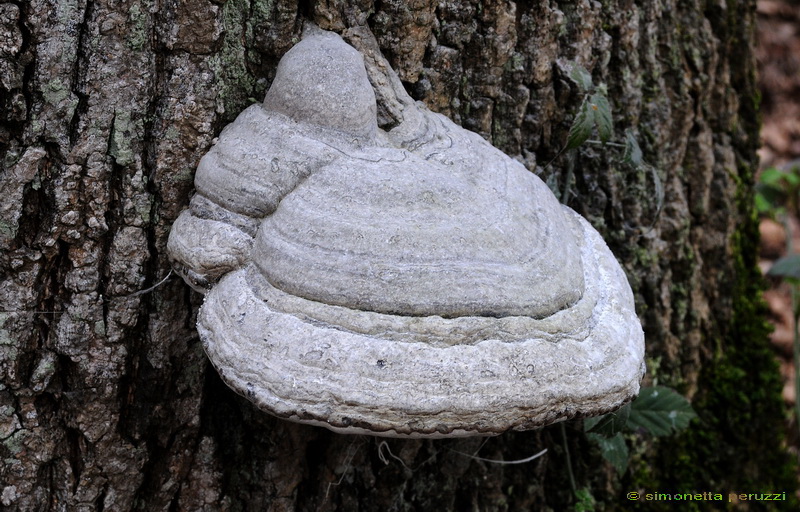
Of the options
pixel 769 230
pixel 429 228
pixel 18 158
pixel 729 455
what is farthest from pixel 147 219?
pixel 769 230

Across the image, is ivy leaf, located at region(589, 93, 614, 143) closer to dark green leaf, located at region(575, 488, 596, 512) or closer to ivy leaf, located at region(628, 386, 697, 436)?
ivy leaf, located at region(628, 386, 697, 436)

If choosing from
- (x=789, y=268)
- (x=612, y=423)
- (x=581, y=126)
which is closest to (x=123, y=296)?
(x=581, y=126)

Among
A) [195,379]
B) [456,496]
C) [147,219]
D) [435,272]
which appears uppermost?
[435,272]

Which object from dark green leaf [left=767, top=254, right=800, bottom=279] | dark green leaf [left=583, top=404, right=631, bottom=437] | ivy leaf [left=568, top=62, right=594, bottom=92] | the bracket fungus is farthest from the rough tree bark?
dark green leaf [left=767, top=254, right=800, bottom=279]

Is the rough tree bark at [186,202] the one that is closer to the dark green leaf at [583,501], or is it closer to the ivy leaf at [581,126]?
the dark green leaf at [583,501]

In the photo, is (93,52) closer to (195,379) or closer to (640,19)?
(195,379)

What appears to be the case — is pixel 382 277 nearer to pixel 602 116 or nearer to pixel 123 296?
pixel 123 296
